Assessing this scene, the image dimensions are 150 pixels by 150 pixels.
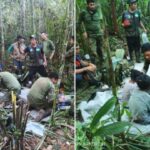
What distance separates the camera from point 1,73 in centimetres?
290

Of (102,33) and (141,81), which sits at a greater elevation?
(102,33)

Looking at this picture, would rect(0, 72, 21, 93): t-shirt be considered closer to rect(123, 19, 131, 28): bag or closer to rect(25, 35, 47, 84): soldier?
rect(25, 35, 47, 84): soldier

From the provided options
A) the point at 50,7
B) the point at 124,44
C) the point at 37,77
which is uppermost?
the point at 50,7

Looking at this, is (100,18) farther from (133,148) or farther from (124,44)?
(133,148)

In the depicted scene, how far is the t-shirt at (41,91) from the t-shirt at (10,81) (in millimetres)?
94

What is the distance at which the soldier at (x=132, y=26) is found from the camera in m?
2.79

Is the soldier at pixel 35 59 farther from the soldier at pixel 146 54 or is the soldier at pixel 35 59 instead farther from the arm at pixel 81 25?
the soldier at pixel 146 54

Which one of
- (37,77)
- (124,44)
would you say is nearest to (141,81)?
(124,44)

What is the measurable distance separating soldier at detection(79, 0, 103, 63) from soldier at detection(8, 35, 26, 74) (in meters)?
0.40

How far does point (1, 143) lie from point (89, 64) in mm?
748

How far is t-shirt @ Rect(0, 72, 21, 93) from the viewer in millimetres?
2885

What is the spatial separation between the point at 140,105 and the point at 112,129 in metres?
0.24

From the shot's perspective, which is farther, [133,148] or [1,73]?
[1,73]

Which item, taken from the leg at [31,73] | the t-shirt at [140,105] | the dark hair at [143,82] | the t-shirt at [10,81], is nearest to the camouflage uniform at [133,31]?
the dark hair at [143,82]
